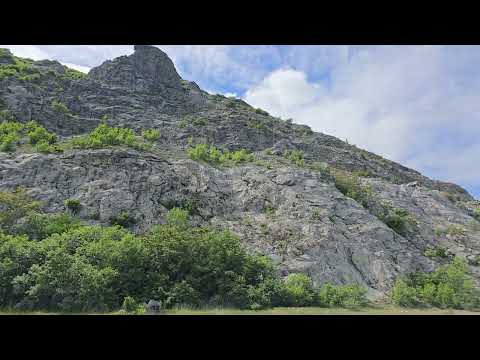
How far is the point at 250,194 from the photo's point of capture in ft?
107

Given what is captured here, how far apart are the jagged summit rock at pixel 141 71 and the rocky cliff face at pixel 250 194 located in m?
9.34

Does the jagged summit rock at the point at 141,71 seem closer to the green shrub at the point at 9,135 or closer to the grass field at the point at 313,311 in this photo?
the green shrub at the point at 9,135

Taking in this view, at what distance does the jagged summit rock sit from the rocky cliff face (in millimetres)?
9341

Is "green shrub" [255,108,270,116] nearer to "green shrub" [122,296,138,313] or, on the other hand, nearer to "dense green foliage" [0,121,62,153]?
"dense green foliage" [0,121,62,153]

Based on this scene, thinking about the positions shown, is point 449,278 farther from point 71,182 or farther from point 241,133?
point 241,133

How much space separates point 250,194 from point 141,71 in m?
39.5

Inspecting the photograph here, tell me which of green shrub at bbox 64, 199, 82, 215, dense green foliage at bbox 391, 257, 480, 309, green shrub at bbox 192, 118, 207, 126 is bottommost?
dense green foliage at bbox 391, 257, 480, 309

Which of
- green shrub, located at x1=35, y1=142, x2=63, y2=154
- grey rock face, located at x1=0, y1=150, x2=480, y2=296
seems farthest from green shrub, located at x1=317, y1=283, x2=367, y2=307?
green shrub, located at x1=35, y1=142, x2=63, y2=154

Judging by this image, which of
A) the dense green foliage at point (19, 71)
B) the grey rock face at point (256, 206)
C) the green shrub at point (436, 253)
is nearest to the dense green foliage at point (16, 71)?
the dense green foliage at point (19, 71)

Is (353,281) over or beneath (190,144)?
beneath

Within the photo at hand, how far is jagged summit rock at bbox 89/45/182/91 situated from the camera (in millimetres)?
60406

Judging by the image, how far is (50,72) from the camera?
192 feet
